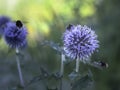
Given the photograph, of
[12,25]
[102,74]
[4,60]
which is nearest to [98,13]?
[102,74]

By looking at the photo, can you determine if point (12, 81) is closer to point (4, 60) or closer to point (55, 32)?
point (4, 60)

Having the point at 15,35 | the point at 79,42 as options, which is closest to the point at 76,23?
the point at 15,35

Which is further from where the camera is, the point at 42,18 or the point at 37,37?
the point at 42,18

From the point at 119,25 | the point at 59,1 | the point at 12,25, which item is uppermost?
the point at 59,1

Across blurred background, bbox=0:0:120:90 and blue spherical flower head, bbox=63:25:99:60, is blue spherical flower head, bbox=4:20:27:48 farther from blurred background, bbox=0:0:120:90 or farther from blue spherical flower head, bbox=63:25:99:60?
blurred background, bbox=0:0:120:90

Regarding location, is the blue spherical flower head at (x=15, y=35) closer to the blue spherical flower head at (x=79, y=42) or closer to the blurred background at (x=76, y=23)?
the blue spherical flower head at (x=79, y=42)

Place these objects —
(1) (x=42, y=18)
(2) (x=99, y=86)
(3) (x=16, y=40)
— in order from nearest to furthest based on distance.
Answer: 1. (3) (x=16, y=40)
2. (2) (x=99, y=86)
3. (1) (x=42, y=18)

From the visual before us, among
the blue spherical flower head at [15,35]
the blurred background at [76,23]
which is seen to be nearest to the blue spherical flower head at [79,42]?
the blue spherical flower head at [15,35]

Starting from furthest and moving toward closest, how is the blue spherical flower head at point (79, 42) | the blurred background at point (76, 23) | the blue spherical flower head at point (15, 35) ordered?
the blurred background at point (76, 23), the blue spherical flower head at point (15, 35), the blue spherical flower head at point (79, 42)
